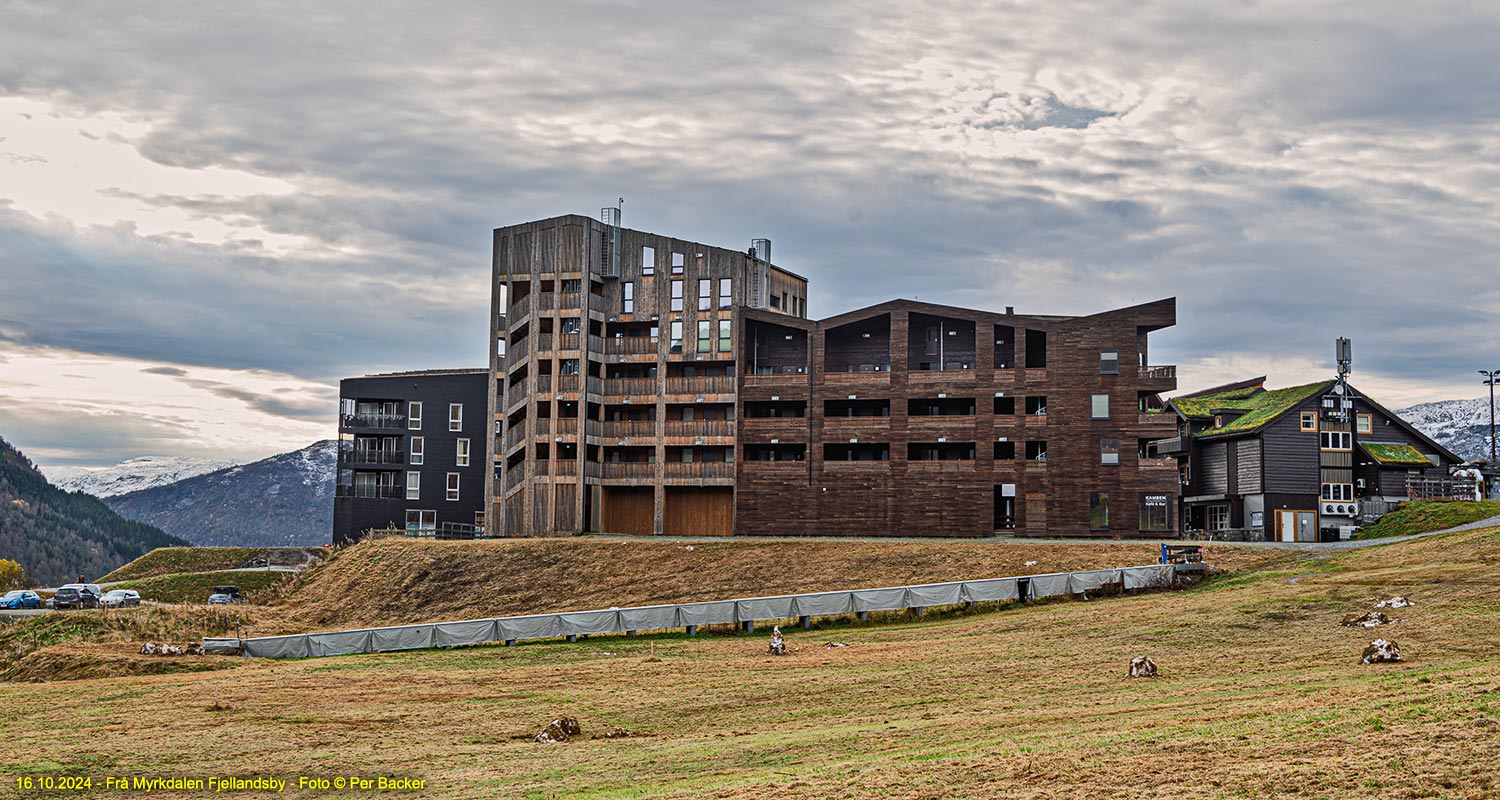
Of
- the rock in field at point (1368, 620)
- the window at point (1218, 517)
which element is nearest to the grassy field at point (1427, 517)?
the window at point (1218, 517)

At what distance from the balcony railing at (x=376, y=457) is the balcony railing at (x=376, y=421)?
6.99 ft

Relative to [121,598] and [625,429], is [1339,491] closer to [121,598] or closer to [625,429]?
[625,429]

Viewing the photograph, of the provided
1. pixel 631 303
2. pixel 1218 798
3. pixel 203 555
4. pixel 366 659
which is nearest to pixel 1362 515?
pixel 631 303

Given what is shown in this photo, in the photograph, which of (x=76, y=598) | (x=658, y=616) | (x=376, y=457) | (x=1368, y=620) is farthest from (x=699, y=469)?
(x=1368, y=620)

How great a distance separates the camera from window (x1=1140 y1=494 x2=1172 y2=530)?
7369 centimetres

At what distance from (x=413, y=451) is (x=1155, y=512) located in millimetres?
59688

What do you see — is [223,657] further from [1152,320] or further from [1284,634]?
[1152,320]

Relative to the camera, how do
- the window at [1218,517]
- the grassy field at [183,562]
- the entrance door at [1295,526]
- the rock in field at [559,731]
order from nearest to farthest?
the rock in field at [559,731], the entrance door at [1295,526], the window at [1218,517], the grassy field at [183,562]

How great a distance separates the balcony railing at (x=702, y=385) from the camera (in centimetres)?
8325

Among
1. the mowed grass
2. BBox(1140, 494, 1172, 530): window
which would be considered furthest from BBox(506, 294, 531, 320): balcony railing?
the mowed grass

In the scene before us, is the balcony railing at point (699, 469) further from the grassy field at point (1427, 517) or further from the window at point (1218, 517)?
the grassy field at point (1427, 517)

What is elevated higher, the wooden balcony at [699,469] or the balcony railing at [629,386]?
the balcony railing at [629,386]

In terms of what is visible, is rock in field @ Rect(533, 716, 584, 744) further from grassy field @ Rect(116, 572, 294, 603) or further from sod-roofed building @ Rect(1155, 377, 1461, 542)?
sod-roofed building @ Rect(1155, 377, 1461, 542)

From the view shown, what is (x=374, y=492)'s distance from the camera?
335ft
